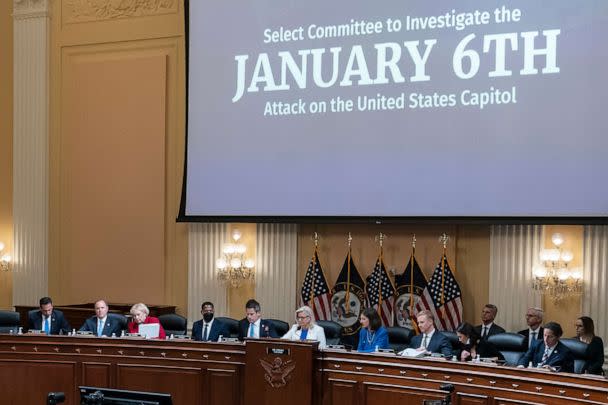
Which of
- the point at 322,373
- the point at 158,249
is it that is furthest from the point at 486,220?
the point at 158,249

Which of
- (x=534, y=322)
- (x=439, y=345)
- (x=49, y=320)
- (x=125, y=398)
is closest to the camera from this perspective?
(x=125, y=398)

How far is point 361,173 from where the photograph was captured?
459 inches

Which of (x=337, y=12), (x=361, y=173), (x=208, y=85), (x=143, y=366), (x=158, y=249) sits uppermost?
(x=337, y=12)

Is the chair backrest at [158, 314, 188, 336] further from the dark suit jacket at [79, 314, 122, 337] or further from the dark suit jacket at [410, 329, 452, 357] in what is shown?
the dark suit jacket at [410, 329, 452, 357]

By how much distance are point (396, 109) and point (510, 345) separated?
326 centimetres

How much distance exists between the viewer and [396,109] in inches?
451

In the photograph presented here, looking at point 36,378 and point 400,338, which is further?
point 400,338

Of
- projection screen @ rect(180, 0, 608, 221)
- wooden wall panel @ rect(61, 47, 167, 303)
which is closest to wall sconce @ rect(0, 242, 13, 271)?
wooden wall panel @ rect(61, 47, 167, 303)

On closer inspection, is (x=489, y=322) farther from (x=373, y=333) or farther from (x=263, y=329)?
(x=263, y=329)

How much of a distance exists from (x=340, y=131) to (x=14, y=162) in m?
5.66

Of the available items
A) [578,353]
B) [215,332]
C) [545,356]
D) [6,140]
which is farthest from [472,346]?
[6,140]

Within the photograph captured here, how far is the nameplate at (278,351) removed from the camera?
861 centimetres

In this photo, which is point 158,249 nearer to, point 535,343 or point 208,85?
point 208,85

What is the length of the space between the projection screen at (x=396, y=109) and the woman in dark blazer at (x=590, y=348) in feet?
4.22
